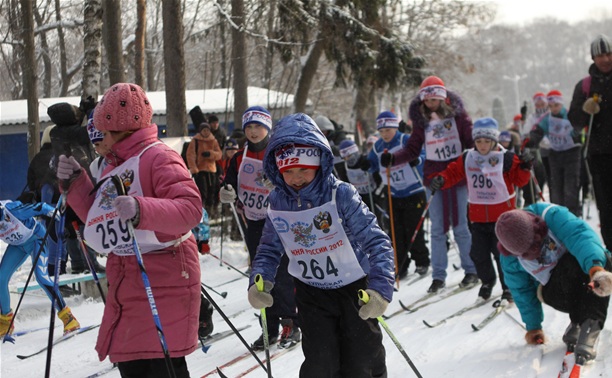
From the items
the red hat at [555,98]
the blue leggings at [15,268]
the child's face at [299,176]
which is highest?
the red hat at [555,98]

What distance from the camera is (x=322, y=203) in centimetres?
376

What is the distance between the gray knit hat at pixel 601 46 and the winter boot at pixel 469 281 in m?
2.72

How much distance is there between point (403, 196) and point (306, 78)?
736cm

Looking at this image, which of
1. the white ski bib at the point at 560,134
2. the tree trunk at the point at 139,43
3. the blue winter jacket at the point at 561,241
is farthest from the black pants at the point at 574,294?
the tree trunk at the point at 139,43

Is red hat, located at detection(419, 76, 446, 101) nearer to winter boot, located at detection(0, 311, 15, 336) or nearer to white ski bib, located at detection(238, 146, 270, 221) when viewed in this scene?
white ski bib, located at detection(238, 146, 270, 221)

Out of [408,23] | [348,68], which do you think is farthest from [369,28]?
[408,23]

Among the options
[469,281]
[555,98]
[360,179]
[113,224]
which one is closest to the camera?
[113,224]

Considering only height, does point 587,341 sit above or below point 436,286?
above

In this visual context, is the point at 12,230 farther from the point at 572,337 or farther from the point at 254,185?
the point at 572,337

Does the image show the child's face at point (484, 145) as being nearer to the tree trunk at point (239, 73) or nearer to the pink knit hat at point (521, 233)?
the pink knit hat at point (521, 233)

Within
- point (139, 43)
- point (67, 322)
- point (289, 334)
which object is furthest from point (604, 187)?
point (139, 43)

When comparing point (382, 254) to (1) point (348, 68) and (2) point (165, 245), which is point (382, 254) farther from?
(1) point (348, 68)

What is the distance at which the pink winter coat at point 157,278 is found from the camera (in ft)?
10.8

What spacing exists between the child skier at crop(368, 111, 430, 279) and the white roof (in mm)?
8357
